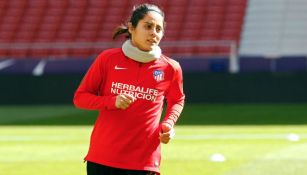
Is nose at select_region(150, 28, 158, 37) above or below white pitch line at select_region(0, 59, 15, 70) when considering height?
above

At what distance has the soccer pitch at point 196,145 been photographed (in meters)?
11.3

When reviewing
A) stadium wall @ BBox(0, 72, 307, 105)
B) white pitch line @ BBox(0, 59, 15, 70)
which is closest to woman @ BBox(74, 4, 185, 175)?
stadium wall @ BBox(0, 72, 307, 105)

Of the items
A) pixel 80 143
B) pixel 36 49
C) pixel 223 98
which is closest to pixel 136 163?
pixel 80 143

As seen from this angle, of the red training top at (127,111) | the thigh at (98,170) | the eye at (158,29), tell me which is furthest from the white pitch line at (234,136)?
the eye at (158,29)

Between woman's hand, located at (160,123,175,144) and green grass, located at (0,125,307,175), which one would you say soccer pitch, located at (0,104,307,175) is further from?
woman's hand, located at (160,123,175,144)

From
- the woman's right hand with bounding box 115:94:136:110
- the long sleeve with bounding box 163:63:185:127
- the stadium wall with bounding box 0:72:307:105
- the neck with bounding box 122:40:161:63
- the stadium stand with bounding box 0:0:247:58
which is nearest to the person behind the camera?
the woman's right hand with bounding box 115:94:136:110

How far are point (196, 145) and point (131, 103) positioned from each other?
29.7 ft

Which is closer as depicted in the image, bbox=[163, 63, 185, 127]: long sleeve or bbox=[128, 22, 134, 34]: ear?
bbox=[128, 22, 134, 34]: ear

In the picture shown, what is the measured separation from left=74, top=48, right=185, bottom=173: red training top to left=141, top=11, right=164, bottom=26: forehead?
0.99 feet

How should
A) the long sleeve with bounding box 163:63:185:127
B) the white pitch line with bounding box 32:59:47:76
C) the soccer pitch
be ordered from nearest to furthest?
the long sleeve with bounding box 163:63:185:127
the soccer pitch
the white pitch line with bounding box 32:59:47:76

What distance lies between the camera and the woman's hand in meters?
5.48

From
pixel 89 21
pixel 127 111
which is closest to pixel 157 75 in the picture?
pixel 127 111

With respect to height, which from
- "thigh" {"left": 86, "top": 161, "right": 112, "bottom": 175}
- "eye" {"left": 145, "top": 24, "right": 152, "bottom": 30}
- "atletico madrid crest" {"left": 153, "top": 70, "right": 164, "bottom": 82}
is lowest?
"thigh" {"left": 86, "top": 161, "right": 112, "bottom": 175}

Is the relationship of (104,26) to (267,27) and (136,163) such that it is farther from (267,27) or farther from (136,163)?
(136,163)
